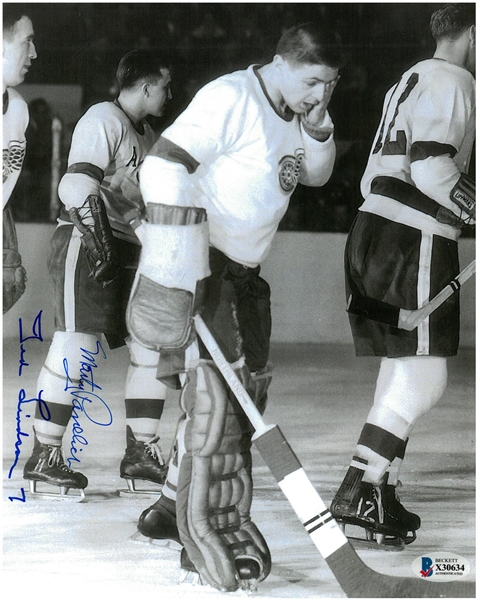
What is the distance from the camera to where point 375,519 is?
2230 millimetres

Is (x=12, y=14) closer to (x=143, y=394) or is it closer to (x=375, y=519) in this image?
(x=143, y=394)

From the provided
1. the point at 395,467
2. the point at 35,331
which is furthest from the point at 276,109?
Answer: the point at 395,467

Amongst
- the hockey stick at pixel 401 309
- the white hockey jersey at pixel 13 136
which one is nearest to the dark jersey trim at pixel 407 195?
the hockey stick at pixel 401 309

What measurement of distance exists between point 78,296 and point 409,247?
3.09ft

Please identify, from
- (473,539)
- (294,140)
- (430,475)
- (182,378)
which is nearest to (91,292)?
(182,378)

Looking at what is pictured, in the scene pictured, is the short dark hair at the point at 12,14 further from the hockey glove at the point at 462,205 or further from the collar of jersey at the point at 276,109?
the hockey glove at the point at 462,205

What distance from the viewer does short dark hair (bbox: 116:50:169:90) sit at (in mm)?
2262

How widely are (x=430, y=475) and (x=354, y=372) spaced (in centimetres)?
38

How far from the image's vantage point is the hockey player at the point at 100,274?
7.39 feet

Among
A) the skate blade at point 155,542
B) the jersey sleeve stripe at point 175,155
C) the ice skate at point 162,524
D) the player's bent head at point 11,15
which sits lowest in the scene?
the skate blade at point 155,542

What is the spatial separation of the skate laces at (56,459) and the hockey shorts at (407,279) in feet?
3.07

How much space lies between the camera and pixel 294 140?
82.4 inches

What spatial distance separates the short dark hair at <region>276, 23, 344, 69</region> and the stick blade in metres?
1.24

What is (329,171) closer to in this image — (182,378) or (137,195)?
(137,195)
